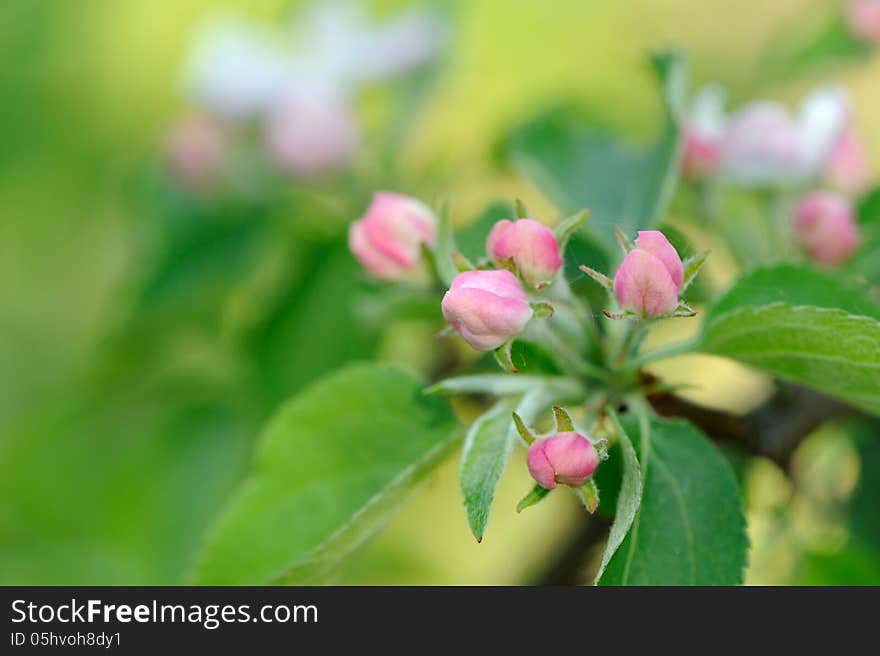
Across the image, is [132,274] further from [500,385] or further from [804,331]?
[804,331]

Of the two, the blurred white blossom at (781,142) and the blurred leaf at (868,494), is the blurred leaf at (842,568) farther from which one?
the blurred white blossom at (781,142)

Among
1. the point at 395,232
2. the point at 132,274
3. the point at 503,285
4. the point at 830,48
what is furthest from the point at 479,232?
the point at 132,274

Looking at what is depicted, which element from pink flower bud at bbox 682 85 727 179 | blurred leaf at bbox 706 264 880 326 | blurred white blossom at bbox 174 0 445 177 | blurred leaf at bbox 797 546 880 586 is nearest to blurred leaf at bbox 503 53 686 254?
pink flower bud at bbox 682 85 727 179

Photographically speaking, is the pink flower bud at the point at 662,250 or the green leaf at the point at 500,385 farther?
the green leaf at the point at 500,385

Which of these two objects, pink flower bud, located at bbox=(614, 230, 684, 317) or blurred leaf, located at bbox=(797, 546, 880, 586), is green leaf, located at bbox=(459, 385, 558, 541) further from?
blurred leaf, located at bbox=(797, 546, 880, 586)

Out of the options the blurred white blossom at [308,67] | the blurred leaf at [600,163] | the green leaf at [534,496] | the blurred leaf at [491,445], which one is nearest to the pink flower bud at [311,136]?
the blurred white blossom at [308,67]
